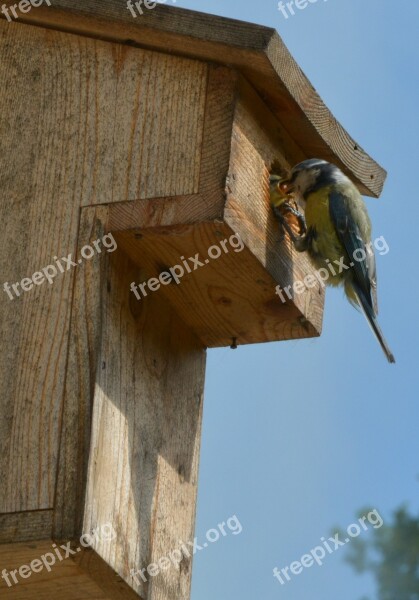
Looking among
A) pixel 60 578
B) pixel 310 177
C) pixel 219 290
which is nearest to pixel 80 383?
pixel 60 578

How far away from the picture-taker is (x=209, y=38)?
313 cm

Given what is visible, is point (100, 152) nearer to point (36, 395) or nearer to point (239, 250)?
point (239, 250)

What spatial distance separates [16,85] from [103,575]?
52.2 inches

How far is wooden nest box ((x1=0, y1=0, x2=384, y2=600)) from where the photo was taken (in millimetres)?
2820

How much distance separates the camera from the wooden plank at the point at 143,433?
2.87 meters

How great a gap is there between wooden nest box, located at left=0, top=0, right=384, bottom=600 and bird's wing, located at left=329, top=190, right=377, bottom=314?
42 cm

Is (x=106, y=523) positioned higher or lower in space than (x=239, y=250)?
lower

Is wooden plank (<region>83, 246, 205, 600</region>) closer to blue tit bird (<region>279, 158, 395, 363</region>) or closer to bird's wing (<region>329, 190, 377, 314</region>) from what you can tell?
blue tit bird (<region>279, 158, 395, 363</region>)

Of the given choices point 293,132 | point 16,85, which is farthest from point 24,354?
point 293,132

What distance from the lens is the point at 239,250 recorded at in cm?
308

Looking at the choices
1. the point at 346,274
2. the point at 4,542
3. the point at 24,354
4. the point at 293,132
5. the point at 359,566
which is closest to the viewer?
the point at 4,542

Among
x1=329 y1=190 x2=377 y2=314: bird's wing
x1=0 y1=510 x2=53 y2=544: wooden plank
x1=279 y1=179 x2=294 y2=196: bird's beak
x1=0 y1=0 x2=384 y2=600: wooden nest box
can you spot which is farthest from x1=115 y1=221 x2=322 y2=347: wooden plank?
x1=0 y1=510 x2=53 y2=544: wooden plank

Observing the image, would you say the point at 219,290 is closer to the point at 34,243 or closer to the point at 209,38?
the point at 34,243

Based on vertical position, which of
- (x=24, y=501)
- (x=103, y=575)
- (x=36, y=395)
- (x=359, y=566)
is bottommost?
(x=359, y=566)
